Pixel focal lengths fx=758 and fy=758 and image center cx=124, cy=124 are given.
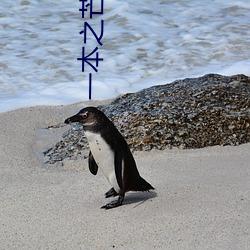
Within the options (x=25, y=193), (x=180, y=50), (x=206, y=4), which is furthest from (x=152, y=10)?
(x=25, y=193)

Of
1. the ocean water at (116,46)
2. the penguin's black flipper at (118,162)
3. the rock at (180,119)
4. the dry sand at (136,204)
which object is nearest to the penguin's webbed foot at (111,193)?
the dry sand at (136,204)

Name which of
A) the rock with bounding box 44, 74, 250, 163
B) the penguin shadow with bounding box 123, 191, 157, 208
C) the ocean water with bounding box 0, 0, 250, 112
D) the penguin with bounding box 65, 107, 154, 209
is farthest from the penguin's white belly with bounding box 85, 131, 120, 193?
the ocean water with bounding box 0, 0, 250, 112

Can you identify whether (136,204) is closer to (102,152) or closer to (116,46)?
(102,152)

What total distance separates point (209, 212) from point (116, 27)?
6.73 meters

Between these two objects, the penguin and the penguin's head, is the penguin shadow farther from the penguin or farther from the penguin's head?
the penguin's head

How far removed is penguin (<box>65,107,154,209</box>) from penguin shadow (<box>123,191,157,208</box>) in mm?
157

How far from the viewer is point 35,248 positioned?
3.61 metres

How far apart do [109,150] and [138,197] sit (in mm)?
491

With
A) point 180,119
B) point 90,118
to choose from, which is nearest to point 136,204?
point 90,118

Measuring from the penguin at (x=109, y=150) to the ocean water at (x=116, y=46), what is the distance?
2999mm

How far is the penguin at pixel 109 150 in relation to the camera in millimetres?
3809

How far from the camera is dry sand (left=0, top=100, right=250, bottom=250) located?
142 inches

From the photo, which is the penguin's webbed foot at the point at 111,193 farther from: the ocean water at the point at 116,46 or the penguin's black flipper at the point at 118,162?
the ocean water at the point at 116,46

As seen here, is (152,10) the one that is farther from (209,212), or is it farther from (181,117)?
(209,212)
